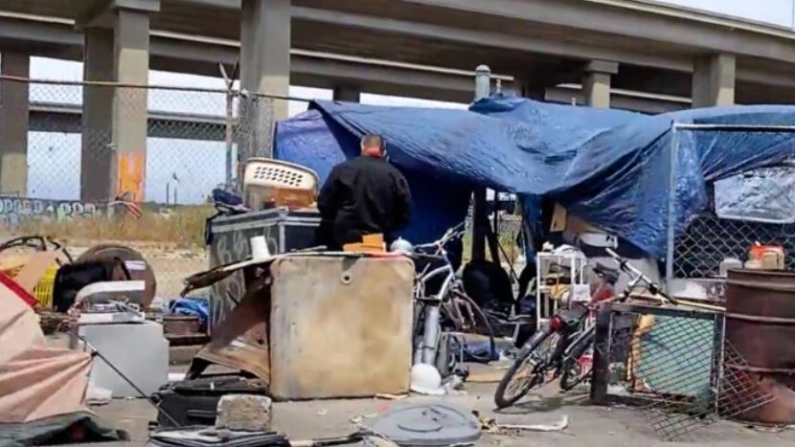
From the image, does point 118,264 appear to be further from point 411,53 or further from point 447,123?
point 411,53

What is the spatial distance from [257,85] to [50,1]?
7096mm

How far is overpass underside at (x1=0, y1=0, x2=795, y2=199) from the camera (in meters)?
28.3

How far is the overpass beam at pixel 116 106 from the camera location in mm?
23141

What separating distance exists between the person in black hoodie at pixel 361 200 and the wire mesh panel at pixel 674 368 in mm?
1940

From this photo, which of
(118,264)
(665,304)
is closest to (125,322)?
(118,264)

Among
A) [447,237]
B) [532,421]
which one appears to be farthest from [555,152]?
[532,421]

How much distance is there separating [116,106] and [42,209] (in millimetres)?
10815

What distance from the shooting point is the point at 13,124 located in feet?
121

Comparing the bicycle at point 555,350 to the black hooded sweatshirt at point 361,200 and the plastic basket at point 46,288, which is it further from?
the plastic basket at point 46,288

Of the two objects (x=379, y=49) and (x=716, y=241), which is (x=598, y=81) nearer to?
(x=379, y=49)

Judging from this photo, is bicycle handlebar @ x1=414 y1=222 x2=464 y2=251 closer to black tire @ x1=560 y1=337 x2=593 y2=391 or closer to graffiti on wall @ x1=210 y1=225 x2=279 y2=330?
graffiti on wall @ x1=210 y1=225 x2=279 y2=330

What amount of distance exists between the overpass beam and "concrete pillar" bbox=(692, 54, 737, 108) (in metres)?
18.9

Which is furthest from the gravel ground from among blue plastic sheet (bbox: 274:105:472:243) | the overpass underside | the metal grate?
the overpass underside

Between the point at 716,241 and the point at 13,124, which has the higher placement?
the point at 13,124
